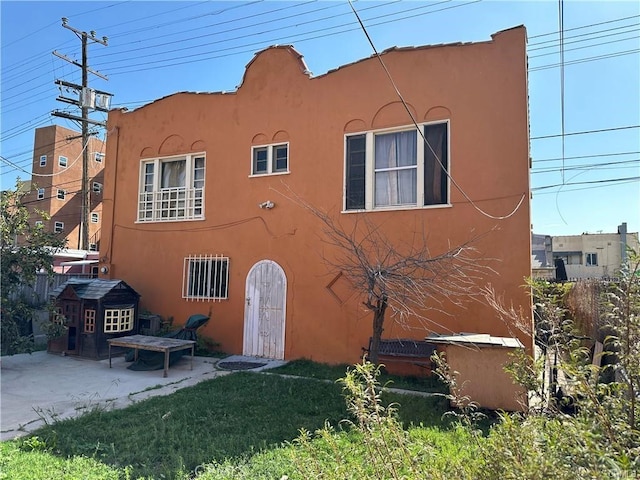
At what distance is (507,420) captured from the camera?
216cm

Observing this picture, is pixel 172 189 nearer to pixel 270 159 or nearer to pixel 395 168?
pixel 270 159

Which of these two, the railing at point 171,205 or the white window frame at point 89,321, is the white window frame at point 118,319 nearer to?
the white window frame at point 89,321

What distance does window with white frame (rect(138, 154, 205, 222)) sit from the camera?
38.2 ft

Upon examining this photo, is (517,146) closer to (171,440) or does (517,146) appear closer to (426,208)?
(426,208)

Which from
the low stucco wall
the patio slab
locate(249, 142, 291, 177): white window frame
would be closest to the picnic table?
the patio slab

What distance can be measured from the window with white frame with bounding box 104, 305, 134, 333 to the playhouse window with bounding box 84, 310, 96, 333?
0.24m

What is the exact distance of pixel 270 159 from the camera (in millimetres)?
10523

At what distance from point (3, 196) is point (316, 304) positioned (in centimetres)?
684

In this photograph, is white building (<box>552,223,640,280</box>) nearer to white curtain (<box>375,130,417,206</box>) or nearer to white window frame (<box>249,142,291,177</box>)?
white curtain (<box>375,130,417,206</box>)

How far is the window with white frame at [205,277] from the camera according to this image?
10.8m

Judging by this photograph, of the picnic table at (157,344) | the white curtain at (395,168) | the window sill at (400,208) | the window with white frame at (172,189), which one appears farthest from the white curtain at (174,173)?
the white curtain at (395,168)

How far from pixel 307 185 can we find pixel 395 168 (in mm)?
2051

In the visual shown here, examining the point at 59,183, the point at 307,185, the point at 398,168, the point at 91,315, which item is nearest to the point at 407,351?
the point at 398,168

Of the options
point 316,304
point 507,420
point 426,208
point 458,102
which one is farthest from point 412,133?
point 507,420
